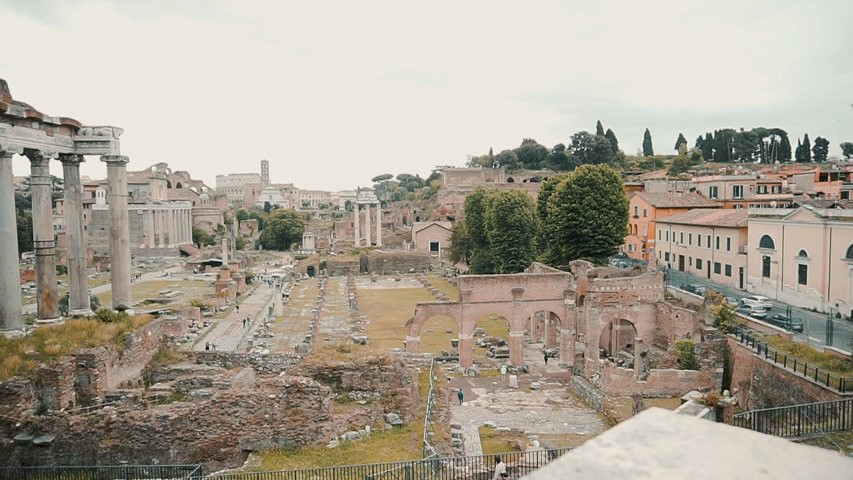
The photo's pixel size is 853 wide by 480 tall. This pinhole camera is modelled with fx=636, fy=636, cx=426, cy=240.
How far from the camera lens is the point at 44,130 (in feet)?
62.7

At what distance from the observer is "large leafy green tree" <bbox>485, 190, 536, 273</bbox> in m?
49.9

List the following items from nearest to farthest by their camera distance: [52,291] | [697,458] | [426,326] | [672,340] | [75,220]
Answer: [697,458] < [52,291] < [75,220] < [672,340] < [426,326]

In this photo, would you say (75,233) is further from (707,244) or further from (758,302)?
(707,244)

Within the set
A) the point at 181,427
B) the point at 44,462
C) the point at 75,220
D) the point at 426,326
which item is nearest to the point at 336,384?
the point at 181,427

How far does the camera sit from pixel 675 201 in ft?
168

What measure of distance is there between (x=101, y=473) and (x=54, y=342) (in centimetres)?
452

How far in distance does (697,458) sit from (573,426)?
20.5 meters

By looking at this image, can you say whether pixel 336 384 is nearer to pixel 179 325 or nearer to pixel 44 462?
pixel 44 462

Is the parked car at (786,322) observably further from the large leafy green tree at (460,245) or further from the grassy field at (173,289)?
the large leafy green tree at (460,245)

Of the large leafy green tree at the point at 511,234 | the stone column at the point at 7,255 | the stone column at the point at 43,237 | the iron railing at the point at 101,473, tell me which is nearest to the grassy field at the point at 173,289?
the stone column at the point at 43,237

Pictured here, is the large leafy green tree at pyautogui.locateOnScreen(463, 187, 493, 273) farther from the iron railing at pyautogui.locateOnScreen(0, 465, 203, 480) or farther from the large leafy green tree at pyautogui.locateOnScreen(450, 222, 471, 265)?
the iron railing at pyautogui.locateOnScreen(0, 465, 203, 480)

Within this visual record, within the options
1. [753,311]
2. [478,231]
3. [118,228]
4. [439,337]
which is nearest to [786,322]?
[753,311]

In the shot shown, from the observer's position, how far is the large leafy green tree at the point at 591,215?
136 ft

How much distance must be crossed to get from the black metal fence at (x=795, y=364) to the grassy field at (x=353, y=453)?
10.8 metres
